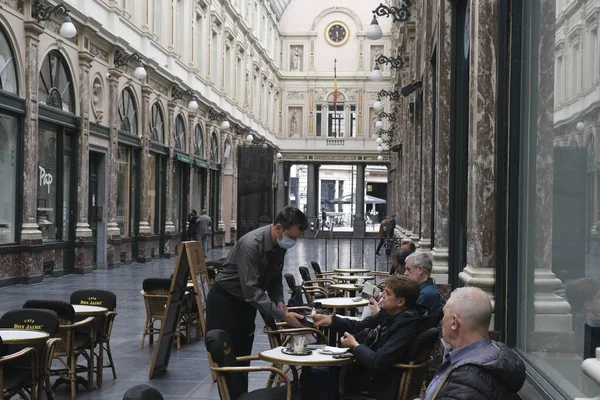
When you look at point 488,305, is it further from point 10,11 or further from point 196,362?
point 10,11

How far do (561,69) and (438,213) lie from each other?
5.26 meters

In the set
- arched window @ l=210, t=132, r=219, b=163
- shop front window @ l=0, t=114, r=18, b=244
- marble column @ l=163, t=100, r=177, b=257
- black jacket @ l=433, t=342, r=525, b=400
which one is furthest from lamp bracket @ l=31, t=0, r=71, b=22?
arched window @ l=210, t=132, r=219, b=163

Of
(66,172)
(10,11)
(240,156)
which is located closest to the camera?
(240,156)

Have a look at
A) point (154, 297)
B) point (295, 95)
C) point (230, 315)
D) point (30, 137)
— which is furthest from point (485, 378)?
point (295, 95)

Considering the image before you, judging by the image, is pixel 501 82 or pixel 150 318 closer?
pixel 501 82

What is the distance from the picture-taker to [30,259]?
1587 centimetres

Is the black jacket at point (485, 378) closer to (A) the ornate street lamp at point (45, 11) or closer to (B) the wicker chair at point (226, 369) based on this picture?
(B) the wicker chair at point (226, 369)

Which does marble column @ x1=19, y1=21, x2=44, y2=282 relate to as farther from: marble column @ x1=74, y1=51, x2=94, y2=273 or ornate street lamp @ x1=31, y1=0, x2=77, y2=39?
marble column @ x1=74, y1=51, x2=94, y2=273

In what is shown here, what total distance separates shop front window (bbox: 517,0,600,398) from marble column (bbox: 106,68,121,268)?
17.1 meters

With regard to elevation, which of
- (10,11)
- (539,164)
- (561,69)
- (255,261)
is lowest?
(255,261)

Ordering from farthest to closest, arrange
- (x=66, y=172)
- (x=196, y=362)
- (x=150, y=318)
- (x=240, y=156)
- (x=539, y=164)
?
(x=66, y=172) → (x=240, y=156) → (x=150, y=318) → (x=196, y=362) → (x=539, y=164)

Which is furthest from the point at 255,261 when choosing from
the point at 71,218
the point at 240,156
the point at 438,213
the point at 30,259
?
the point at 71,218

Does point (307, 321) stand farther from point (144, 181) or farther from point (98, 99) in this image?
point (144, 181)

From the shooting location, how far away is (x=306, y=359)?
5273 millimetres
